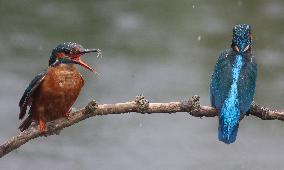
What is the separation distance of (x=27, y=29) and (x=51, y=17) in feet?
1.85

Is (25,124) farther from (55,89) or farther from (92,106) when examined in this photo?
(92,106)

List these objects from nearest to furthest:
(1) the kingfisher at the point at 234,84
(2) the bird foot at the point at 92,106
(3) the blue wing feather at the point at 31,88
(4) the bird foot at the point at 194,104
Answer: (2) the bird foot at the point at 92,106 < (4) the bird foot at the point at 194,104 < (1) the kingfisher at the point at 234,84 < (3) the blue wing feather at the point at 31,88

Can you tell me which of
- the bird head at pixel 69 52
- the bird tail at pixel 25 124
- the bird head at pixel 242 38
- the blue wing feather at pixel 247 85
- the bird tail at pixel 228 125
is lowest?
the bird tail at pixel 228 125

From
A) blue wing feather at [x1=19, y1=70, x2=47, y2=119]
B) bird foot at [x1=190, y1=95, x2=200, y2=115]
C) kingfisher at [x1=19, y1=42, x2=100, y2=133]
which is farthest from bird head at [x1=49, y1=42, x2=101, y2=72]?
bird foot at [x1=190, y1=95, x2=200, y2=115]

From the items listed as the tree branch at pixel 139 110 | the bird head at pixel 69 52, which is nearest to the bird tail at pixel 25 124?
the tree branch at pixel 139 110

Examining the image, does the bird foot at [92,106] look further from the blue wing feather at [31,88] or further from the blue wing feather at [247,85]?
the blue wing feather at [247,85]

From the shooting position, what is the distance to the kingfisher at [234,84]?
602cm

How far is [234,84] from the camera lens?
623 cm

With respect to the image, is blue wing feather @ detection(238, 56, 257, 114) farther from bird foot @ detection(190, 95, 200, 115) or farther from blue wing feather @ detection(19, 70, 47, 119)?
blue wing feather @ detection(19, 70, 47, 119)

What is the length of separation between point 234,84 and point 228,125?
0.37 meters

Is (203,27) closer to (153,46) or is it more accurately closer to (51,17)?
(153,46)

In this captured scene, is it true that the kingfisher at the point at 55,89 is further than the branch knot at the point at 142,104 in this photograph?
Yes

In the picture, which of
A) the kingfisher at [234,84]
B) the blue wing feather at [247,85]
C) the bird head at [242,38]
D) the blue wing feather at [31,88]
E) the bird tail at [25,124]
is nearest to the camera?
the kingfisher at [234,84]

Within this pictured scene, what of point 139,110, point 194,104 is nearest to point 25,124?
point 139,110
